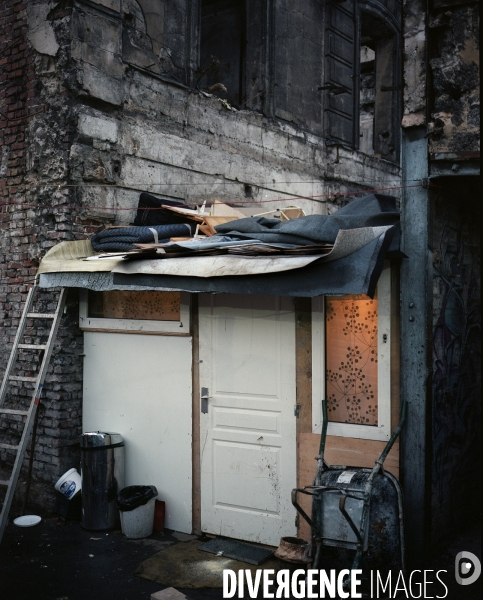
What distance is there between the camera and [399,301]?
16.5ft

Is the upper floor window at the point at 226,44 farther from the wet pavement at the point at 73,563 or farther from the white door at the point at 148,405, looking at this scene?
the wet pavement at the point at 73,563

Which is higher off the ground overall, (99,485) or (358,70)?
(358,70)

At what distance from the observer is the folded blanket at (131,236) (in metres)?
5.98

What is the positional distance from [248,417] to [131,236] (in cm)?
208

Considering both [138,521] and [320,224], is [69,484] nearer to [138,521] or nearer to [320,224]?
[138,521]

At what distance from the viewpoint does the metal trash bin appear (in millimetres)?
5926

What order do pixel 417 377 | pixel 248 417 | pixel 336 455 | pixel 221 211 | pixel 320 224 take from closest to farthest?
1. pixel 417 377
2. pixel 320 224
3. pixel 336 455
4. pixel 248 417
5. pixel 221 211

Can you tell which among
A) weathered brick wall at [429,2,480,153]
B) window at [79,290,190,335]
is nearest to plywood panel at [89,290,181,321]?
window at [79,290,190,335]

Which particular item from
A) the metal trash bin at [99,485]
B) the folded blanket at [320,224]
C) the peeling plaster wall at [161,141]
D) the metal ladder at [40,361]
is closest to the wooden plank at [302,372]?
the folded blanket at [320,224]

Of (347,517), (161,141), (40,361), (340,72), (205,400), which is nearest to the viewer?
(347,517)

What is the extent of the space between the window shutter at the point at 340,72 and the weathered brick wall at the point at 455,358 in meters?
5.38

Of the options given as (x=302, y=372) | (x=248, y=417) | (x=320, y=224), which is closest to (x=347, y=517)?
(x=302, y=372)

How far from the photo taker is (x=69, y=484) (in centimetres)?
619

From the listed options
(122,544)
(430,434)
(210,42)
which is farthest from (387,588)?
(210,42)
